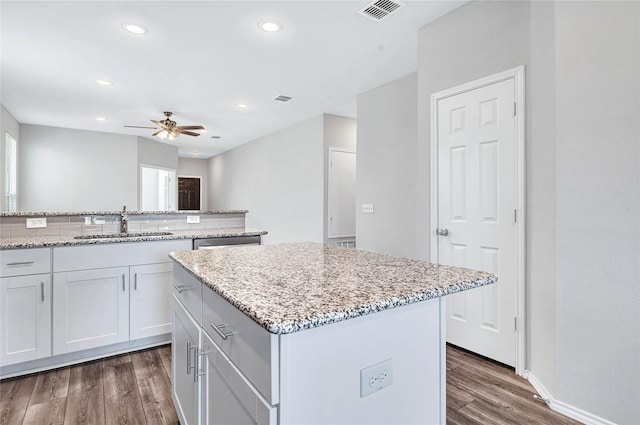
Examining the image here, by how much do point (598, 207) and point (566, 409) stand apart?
43.3 inches

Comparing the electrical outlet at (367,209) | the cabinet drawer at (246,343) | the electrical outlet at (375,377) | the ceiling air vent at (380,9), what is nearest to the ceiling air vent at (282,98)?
the electrical outlet at (367,209)

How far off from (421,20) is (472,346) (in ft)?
8.59

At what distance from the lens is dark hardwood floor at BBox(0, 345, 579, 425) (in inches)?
73.0

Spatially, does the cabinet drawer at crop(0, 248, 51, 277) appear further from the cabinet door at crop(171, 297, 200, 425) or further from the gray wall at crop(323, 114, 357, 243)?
the gray wall at crop(323, 114, 357, 243)

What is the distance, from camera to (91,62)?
3445 millimetres

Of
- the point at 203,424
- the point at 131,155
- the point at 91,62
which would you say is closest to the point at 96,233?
the point at 91,62

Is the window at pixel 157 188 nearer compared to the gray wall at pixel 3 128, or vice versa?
the gray wall at pixel 3 128

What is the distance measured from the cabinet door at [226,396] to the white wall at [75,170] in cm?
678

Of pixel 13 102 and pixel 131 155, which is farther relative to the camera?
pixel 131 155

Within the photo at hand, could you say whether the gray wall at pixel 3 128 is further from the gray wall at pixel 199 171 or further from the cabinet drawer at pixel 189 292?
the cabinet drawer at pixel 189 292

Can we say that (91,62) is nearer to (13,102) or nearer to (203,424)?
(13,102)

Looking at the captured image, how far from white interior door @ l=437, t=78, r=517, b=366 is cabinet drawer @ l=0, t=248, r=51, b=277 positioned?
2.92m

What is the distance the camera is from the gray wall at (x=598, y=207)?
1.63 m

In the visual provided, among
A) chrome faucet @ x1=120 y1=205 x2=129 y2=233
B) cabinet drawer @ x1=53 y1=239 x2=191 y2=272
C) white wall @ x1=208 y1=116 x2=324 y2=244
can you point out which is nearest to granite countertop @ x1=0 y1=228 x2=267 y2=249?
cabinet drawer @ x1=53 y1=239 x2=191 y2=272
